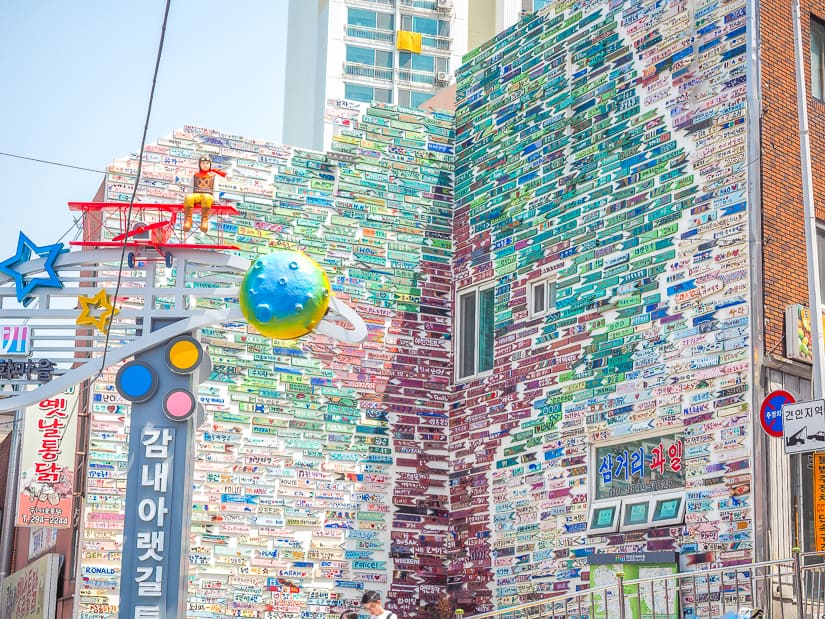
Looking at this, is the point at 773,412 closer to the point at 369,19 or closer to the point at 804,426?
the point at 804,426

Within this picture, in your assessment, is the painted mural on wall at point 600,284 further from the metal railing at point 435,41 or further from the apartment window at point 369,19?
the metal railing at point 435,41

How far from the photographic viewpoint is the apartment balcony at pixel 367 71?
226 feet

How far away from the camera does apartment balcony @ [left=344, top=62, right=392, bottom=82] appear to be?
68.9 m

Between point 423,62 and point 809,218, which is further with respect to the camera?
point 423,62

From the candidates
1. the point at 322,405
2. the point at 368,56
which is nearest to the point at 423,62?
the point at 368,56

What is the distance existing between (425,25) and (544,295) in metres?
52.8

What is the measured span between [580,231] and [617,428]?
10.2 feet

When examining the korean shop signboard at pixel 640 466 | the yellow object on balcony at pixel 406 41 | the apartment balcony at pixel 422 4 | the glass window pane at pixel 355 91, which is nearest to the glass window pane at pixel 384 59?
A: the yellow object on balcony at pixel 406 41

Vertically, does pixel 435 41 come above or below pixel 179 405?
above

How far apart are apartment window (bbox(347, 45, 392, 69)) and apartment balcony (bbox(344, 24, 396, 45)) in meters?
0.61

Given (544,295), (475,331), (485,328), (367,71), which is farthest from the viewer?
(367,71)

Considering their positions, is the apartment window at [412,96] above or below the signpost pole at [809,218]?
above

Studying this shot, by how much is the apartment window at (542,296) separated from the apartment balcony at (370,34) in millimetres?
50574

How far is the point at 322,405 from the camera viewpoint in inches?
829
